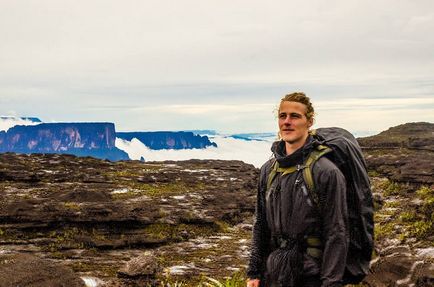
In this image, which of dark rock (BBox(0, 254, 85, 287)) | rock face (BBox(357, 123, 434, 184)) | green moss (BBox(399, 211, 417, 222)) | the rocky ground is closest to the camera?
dark rock (BBox(0, 254, 85, 287))

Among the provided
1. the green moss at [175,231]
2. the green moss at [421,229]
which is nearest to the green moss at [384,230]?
the green moss at [421,229]

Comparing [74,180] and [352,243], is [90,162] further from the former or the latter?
[352,243]

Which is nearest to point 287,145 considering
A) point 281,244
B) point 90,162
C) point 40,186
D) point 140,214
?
point 281,244

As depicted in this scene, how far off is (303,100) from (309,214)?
1820mm

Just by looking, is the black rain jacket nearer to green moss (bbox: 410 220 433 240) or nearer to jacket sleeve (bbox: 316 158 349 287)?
jacket sleeve (bbox: 316 158 349 287)

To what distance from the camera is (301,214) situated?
7258 mm

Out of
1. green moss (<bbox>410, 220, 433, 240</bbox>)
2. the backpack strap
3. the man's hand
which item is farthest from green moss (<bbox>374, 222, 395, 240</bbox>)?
the backpack strap

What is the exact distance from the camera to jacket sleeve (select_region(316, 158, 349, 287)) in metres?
6.95

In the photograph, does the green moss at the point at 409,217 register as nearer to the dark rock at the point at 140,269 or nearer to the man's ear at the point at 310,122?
the dark rock at the point at 140,269

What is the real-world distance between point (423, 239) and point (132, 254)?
1393 centimetres

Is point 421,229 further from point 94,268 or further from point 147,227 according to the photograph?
point 147,227

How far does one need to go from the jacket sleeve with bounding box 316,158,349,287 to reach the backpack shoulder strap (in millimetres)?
105

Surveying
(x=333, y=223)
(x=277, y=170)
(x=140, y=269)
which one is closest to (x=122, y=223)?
(x=140, y=269)

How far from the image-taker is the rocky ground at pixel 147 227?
15.9 m
